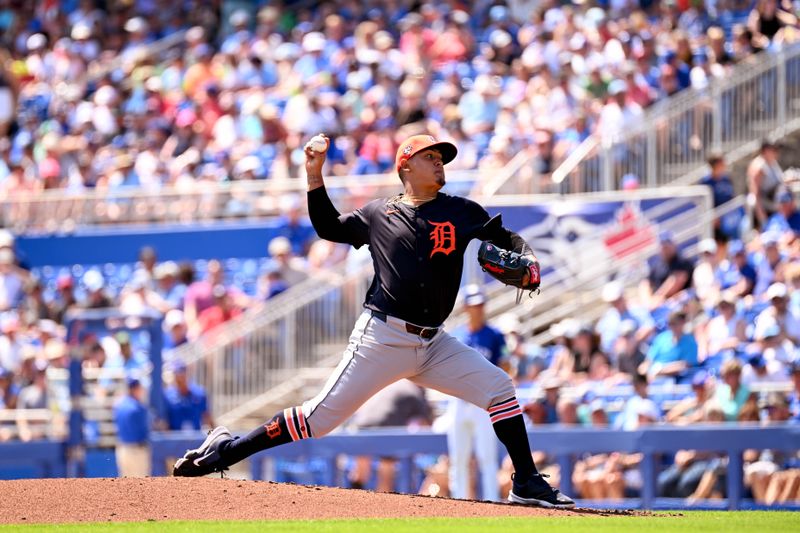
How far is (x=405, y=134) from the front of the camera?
19.3m

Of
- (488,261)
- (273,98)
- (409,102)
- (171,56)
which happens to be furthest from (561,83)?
(488,261)

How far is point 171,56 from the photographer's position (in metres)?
25.0

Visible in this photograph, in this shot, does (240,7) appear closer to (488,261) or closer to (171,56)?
(171,56)

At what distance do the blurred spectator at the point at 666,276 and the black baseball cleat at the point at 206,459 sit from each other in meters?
7.24

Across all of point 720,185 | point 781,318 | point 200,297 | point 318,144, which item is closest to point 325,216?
point 318,144

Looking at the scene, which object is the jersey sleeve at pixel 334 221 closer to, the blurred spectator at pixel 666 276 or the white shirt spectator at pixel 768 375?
the white shirt spectator at pixel 768 375

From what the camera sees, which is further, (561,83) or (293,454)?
(561,83)

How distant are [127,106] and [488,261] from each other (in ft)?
51.3

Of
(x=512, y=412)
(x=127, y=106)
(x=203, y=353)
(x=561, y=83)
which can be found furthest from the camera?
(x=127, y=106)

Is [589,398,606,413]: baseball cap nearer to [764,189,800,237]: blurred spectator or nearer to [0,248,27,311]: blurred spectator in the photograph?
[764,189,800,237]: blurred spectator

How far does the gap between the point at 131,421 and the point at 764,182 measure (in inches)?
277

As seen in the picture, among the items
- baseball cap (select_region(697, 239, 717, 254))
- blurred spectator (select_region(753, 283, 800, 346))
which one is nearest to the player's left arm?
blurred spectator (select_region(753, 283, 800, 346))

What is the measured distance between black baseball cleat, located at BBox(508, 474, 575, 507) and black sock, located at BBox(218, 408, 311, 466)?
1.26m

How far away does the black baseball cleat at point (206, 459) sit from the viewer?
901 centimetres
